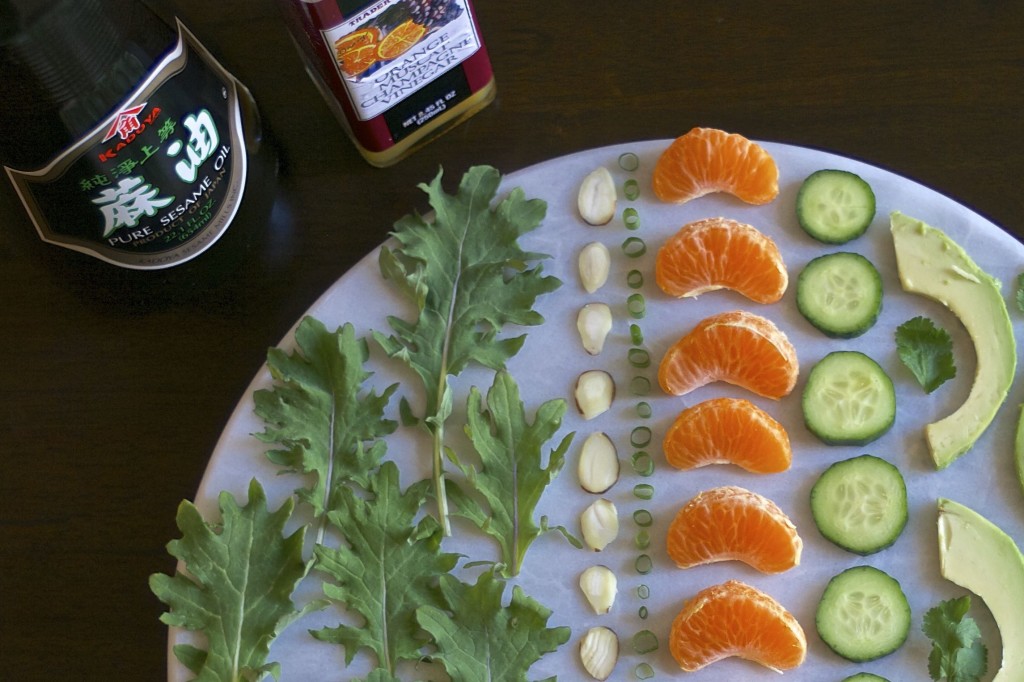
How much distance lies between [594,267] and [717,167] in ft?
0.61

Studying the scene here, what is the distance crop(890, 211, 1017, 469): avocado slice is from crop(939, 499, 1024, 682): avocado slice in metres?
0.07

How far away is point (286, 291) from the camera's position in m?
1.29

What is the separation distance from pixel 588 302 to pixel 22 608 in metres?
0.79

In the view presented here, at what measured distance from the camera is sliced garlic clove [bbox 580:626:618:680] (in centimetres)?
111

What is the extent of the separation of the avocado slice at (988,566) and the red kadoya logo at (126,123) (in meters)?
0.97

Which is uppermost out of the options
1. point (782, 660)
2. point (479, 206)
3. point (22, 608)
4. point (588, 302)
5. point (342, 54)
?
point (342, 54)

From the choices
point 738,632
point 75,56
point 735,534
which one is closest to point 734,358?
point 735,534

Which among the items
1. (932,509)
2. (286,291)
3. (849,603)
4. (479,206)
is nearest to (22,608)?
(286,291)

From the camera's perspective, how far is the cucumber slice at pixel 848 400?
114 centimetres

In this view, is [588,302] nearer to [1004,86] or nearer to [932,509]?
[932,509]

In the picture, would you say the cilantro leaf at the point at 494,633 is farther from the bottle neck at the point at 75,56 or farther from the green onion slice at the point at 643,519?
the bottle neck at the point at 75,56

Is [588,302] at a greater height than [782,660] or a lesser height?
greater

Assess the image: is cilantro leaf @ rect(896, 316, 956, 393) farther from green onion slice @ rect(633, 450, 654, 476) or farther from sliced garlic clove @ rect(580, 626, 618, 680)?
sliced garlic clove @ rect(580, 626, 618, 680)

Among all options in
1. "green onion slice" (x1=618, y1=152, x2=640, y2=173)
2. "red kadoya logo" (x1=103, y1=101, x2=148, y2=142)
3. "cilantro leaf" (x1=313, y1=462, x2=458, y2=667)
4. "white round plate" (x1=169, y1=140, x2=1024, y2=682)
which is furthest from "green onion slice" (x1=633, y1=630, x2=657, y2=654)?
→ "red kadoya logo" (x1=103, y1=101, x2=148, y2=142)
